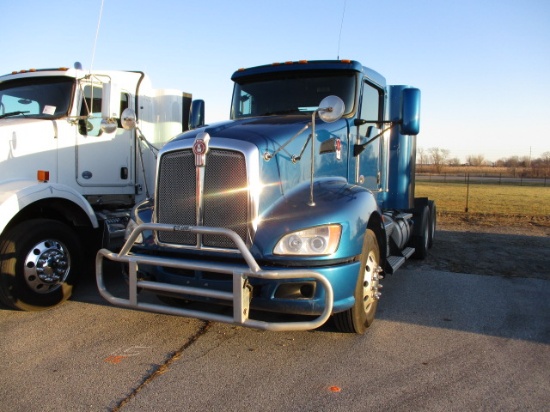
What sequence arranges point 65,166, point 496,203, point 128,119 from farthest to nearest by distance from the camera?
point 496,203, point 65,166, point 128,119

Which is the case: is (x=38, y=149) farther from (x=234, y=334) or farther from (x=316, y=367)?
(x=316, y=367)

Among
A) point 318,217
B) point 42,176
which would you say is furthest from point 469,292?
point 42,176

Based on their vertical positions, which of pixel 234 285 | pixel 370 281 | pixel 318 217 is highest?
pixel 318 217

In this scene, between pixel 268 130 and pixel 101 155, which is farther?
pixel 101 155

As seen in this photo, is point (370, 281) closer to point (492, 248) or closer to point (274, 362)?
point (274, 362)

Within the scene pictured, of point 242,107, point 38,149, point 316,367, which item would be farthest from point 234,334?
point 38,149

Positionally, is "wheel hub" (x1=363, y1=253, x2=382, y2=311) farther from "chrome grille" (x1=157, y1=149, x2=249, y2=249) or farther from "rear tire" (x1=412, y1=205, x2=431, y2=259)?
"rear tire" (x1=412, y1=205, x2=431, y2=259)

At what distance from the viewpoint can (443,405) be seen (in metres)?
3.17

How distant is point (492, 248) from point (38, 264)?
8186 millimetres

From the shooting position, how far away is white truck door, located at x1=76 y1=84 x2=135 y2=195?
6211 mm

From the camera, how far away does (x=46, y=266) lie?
509 centimetres

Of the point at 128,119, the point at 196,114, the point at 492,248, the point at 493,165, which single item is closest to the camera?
the point at 128,119

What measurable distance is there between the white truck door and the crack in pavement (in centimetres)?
295

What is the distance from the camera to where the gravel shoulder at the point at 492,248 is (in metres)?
7.63
